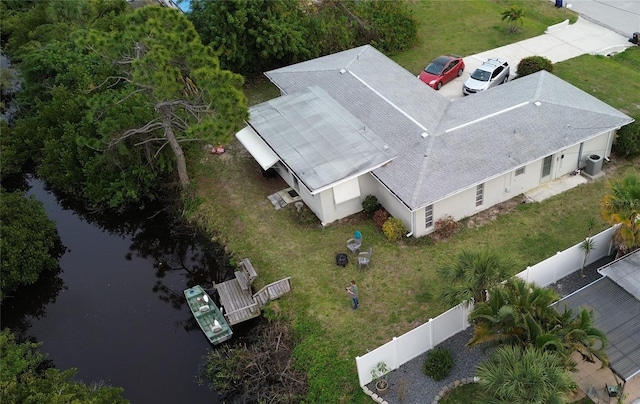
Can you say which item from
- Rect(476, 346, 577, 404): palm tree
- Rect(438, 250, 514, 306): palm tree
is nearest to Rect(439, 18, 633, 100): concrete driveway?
Rect(438, 250, 514, 306): palm tree

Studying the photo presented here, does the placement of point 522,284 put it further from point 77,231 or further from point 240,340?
point 77,231

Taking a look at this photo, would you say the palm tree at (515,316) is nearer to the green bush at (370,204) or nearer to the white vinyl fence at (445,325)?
the white vinyl fence at (445,325)

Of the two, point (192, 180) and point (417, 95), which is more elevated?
point (417, 95)

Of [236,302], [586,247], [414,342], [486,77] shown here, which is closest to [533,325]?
[414,342]

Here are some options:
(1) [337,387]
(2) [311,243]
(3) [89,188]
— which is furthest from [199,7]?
(1) [337,387]

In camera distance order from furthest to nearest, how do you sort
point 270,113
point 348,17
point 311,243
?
point 348,17 < point 270,113 < point 311,243

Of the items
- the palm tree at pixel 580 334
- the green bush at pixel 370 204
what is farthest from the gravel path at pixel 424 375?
the green bush at pixel 370 204

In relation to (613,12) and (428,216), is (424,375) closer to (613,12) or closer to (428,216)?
(428,216)
